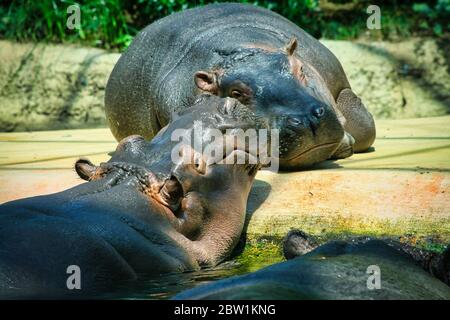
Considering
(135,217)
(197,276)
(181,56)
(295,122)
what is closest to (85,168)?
(135,217)

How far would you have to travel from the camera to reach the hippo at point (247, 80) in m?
5.62

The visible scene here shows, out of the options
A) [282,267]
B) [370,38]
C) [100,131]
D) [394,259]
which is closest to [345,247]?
[394,259]

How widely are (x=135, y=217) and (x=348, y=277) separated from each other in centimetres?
133

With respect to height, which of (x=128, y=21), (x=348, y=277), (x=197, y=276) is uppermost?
(x=348, y=277)

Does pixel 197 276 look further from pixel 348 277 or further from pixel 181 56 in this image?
pixel 181 56

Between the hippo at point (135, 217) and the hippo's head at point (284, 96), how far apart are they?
2.19ft

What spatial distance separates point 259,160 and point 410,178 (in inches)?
36.4

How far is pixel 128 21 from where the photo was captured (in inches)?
446

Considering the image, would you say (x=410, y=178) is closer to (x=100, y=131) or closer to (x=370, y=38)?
(x=100, y=131)

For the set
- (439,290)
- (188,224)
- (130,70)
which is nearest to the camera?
(439,290)

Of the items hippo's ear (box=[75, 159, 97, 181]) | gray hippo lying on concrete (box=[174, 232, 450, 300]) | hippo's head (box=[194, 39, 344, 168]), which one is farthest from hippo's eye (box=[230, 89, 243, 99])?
gray hippo lying on concrete (box=[174, 232, 450, 300])

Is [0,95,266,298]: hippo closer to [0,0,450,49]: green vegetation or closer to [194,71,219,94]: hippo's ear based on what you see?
[194,71,219,94]: hippo's ear

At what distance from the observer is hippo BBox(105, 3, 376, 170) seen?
562cm
